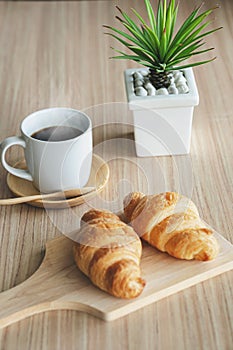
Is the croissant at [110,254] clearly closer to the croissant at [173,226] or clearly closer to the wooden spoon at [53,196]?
the croissant at [173,226]

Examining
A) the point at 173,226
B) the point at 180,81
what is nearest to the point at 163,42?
the point at 180,81

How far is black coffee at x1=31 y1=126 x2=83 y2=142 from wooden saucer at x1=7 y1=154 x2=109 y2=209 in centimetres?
10

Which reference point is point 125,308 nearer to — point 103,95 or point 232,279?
point 232,279

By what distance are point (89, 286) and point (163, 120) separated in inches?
16.6

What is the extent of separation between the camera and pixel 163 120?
1189 millimetres

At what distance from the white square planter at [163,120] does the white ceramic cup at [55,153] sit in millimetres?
118

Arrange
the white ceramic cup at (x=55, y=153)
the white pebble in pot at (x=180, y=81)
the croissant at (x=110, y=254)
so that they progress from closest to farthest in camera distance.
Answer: the croissant at (x=110, y=254) → the white ceramic cup at (x=55, y=153) → the white pebble in pot at (x=180, y=81)

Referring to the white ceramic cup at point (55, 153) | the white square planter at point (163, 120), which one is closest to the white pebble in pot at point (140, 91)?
the white square planter at point (163, 120)

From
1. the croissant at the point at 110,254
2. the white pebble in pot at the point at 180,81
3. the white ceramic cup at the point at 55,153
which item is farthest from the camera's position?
the white pebble in pot at the point at 180,81

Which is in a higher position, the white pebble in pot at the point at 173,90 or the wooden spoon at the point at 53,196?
the white pebble in pot at the point at 173,90

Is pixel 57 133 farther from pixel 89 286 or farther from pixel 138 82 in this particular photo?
pixel 89 286

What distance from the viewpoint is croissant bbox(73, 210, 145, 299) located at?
0.85 m

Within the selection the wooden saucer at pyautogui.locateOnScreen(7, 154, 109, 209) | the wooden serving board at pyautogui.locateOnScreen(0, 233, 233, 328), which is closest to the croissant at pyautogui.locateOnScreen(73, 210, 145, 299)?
the wooden serving board at pyautogui.locateOnScreen(0, 233, 233, 328)

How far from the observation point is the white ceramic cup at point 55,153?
108 centimetres
